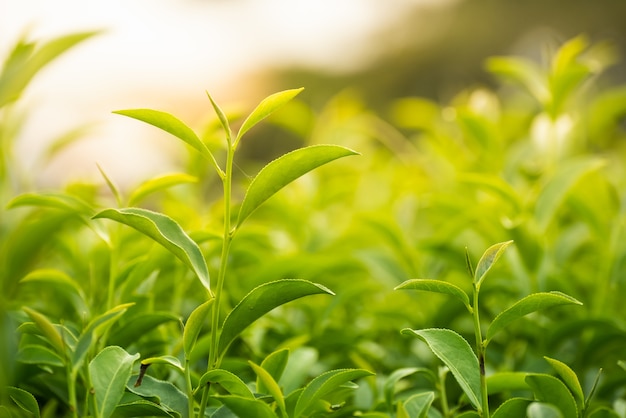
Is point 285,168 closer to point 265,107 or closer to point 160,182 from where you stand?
point 265,107

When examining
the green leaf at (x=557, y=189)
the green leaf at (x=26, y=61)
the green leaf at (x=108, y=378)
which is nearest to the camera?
the green leaf at (x=108, y=378)

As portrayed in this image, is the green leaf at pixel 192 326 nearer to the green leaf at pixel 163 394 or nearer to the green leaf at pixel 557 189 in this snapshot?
the green leaf at pixel 163 394

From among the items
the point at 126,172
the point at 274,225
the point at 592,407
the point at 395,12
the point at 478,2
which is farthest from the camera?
the point at 395,12

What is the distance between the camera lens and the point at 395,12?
37.3ft

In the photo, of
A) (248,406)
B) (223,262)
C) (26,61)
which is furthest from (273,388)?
(26,61)

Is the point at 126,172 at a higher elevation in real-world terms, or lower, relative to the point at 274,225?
lower

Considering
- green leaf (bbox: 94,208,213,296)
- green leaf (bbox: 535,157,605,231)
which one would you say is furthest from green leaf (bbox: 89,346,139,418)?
green leaf (bbox: 535,157,605,231)

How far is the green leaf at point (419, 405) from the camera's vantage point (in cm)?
63

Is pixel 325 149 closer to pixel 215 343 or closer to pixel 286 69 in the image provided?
pixel 215 343

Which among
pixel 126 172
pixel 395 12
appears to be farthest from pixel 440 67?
pixel 126 172

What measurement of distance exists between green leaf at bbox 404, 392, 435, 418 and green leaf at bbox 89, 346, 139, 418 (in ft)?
0.92

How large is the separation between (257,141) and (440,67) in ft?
10.5

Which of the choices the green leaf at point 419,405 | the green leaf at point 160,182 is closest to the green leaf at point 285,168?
the green leaf at point 160,182

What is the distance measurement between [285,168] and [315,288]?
122mm
